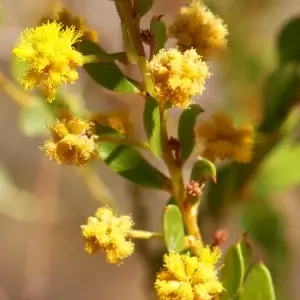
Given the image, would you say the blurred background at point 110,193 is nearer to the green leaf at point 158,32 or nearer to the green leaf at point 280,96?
the green leaf at point 280,96

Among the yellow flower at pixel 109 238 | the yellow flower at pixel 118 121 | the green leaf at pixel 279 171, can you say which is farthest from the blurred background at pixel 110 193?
the yellow flower at pixel 109 238

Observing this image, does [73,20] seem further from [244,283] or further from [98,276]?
[98,276]

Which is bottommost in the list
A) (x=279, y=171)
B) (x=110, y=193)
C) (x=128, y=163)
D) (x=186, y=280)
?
(x=186, y=280)

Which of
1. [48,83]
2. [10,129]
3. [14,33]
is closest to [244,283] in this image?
[48,83]

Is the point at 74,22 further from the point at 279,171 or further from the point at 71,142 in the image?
the point at 279,171

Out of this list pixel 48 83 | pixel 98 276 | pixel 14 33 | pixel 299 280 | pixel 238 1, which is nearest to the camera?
pixel 48 83

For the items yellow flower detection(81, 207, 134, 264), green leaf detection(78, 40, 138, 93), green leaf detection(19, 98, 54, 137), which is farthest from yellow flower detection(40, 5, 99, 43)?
green leaf detection(19, 98, 54, 137)

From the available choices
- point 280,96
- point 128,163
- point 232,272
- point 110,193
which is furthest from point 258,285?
point 110,193
